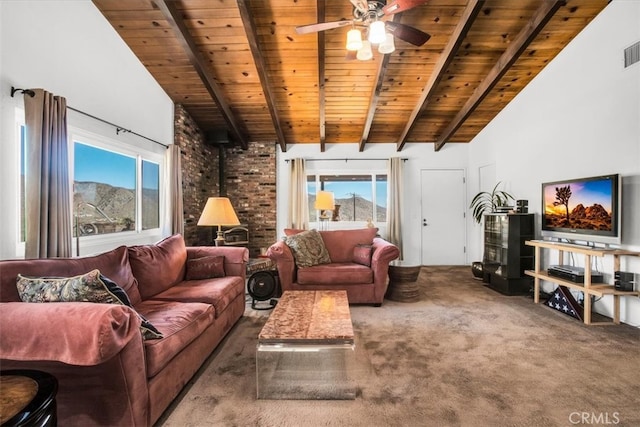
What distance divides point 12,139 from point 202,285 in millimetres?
1788

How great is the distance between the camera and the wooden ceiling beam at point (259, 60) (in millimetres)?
3075

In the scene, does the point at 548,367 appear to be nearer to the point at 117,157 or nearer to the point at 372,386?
the point at 372,386

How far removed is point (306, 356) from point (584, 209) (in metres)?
3.32

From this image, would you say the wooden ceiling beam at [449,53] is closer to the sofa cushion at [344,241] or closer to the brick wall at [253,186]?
the sofa cushion at [344,241]

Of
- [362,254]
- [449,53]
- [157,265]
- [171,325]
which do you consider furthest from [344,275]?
[449,53]

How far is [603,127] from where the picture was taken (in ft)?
10.2

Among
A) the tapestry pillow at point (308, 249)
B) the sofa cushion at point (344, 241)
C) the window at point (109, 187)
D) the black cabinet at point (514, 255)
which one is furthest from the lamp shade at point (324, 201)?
the black cabinet at point (514, 255)

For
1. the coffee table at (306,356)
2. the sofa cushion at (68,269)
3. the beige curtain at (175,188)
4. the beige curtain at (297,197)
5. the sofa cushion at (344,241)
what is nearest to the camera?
the sofa cushion at (68,269)

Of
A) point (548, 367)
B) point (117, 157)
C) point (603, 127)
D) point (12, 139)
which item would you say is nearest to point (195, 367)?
point (12, 139)

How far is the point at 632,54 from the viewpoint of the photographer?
9.30 ft

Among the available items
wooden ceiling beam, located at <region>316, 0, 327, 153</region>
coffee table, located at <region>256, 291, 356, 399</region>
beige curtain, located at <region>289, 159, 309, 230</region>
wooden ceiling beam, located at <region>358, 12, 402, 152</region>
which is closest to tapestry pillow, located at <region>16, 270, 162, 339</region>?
coffee table, located at <region>256, 291, 356, 399</region>

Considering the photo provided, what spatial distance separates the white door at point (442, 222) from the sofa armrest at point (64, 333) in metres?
5.63

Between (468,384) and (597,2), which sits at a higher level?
(597,2)

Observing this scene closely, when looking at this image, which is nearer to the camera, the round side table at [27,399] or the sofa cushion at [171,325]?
the round side table at [27,399]
